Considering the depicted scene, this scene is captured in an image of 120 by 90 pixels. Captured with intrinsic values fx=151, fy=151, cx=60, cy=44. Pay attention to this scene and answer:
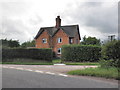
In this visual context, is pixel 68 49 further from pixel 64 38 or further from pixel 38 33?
pixel 38 33

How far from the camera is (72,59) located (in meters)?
25.5

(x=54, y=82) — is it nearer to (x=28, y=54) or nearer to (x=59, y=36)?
(x=28, y=54)

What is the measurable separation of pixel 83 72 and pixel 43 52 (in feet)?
49.1

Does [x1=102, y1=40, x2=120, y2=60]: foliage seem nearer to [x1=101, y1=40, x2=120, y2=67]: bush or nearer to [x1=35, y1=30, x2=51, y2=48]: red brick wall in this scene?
[x1=101, y1=40, x2=120, y2=67]: bush

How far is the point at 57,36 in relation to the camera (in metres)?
39.9

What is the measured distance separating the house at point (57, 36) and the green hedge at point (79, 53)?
12.8 meters

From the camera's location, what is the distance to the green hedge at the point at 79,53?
2550 centimetres

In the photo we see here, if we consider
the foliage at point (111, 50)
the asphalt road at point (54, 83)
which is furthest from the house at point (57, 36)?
the asphalt road at point (54, 83)

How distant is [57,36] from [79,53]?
1530 cm

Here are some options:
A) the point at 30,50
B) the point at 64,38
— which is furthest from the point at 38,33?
the point at 30,50

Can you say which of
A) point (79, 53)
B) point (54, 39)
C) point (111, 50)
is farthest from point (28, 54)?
point (54, 39)

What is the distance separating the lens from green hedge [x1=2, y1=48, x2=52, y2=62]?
24.1m

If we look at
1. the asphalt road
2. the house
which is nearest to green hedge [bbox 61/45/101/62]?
the house

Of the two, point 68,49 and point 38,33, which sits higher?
point 38,33
